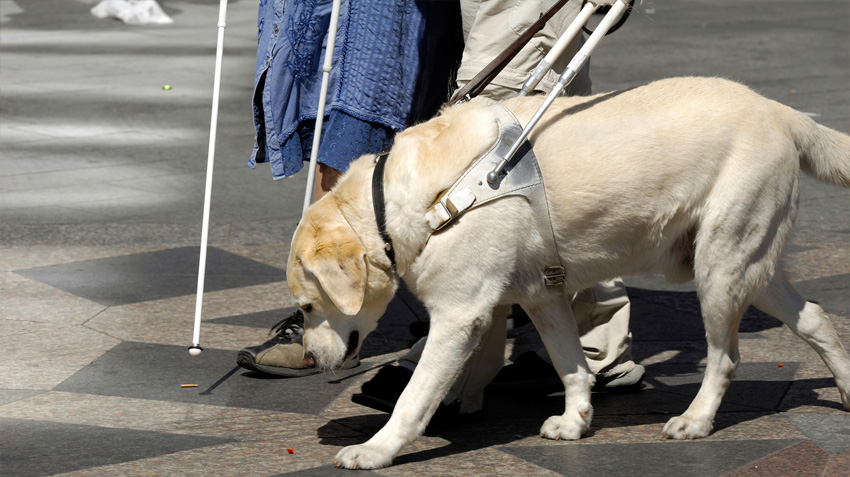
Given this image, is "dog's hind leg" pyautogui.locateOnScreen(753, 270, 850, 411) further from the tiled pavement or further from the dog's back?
the dog's back

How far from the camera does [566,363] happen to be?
459 centimetres

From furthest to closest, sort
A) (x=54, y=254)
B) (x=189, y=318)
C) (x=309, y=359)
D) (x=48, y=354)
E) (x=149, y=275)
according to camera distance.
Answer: (x=54, y=254), (x=149, y=275), (x=189, y=318), (x=48, y=354), (x=309, y=359)

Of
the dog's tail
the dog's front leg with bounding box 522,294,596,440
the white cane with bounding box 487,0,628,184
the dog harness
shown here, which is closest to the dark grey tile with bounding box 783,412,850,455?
the dog's front leg with bounding box 522,294,596,440

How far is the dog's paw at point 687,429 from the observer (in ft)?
14.6

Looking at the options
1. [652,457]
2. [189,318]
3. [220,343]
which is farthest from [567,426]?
[189,318]

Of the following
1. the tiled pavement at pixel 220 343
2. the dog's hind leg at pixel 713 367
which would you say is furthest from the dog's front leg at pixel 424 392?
the dog's hind leg at pixel 713 367

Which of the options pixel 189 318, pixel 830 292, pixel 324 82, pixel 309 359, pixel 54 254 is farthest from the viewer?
pixel 54 254

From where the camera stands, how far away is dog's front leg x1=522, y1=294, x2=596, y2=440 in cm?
454

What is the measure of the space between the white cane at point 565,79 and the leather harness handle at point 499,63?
0.95ft

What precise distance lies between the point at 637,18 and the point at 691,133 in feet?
51.9

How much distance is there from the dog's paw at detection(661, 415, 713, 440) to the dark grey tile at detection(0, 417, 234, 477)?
1817mm

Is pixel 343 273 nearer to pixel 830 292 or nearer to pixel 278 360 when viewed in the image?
pixel 278 360

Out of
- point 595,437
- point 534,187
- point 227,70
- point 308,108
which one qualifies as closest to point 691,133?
point 534,187

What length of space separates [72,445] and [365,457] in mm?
1227
